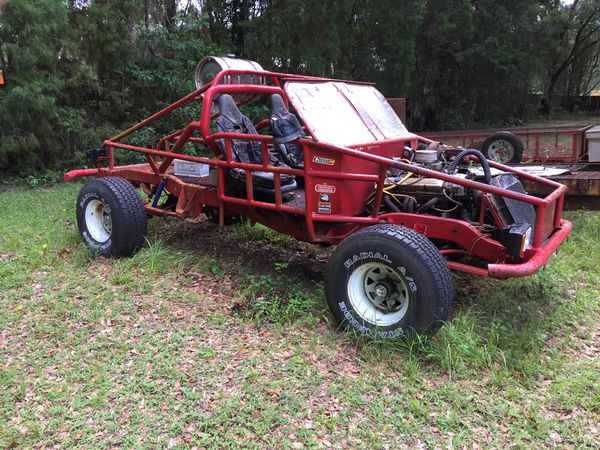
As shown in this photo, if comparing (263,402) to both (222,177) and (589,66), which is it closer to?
(222,177)

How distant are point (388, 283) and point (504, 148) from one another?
19.5 feet

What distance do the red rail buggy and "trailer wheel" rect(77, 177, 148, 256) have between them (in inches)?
0.4

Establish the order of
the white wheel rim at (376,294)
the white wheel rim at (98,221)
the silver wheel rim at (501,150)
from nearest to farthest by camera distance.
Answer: the white wheel rim at (376,294)
the white wheel rim at (98,221)
the silver wheel rim at (501,150)

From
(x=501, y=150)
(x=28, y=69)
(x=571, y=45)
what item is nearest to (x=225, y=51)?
(x=28, y=69)

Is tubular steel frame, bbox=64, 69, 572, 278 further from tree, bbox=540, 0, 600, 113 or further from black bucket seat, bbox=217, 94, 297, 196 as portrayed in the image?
tree, bbox=540, 0, 600, 113

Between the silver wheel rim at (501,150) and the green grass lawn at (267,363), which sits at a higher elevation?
the silver wheel rim at (501,150)

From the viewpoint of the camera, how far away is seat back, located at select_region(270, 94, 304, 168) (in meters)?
4.02

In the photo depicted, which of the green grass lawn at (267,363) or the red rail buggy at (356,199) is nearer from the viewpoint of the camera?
the green grass lawn at (267,363)

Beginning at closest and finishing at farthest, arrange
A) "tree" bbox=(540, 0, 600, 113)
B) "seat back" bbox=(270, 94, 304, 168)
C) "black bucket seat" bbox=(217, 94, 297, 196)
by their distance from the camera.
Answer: "seat back" bbox=(270, 94, 304, 168)
"black bucket seat" bbox=(217, 94, 297, 196)
"tree" bbox=(540, 0, 600, 113)

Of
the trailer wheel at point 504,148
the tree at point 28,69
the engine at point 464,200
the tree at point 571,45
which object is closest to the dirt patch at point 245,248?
the engine at point 464,200

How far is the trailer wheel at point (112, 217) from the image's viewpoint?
499cm

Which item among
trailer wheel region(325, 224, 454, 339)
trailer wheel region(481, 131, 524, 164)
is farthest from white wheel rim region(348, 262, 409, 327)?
trailer wheel region(481, 131, 524, 164)

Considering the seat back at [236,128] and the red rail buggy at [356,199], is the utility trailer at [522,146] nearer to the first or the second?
the red rail buggy at [356,199]

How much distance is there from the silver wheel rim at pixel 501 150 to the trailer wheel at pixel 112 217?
5.97 meters
